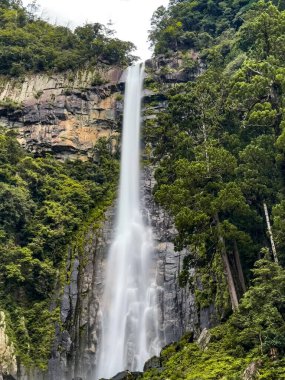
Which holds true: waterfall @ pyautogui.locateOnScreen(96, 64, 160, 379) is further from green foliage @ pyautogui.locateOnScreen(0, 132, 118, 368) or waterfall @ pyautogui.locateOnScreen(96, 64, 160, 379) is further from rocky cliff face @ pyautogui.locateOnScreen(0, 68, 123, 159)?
A: rocky cliff face @ pyautogui.locateOnScreen(0, 68, 123, 159)

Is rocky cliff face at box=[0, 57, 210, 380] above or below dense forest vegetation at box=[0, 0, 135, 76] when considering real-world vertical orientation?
below

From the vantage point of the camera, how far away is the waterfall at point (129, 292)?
2225 cm

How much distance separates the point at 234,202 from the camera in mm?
16656

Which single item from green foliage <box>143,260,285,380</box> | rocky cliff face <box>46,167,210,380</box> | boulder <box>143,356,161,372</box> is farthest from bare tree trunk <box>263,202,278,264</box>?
boulder <box>143,356,161,372</box>

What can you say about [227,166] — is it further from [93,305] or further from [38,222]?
[38,222]

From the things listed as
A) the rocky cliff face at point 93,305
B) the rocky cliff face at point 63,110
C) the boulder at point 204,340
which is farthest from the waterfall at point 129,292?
the boulder at point 204,340

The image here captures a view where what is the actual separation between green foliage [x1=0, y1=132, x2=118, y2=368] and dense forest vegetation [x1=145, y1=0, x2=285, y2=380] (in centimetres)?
721

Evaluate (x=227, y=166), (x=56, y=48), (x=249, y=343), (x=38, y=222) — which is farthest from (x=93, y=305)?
(x=56, y=48)

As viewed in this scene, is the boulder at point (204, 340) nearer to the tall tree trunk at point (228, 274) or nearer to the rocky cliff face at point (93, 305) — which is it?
the tall tree trunk at point (228, 274)

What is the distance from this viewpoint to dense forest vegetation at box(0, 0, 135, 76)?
125 feet

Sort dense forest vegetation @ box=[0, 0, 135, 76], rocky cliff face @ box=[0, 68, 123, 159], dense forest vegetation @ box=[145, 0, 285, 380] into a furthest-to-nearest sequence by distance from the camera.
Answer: dense forest vegetation @ box=[0, 0, 135, 76], rocky cliff face @ box=[0, 68, 123, 159], dense forest vegetation @ box=[145, 0, 285, 380]

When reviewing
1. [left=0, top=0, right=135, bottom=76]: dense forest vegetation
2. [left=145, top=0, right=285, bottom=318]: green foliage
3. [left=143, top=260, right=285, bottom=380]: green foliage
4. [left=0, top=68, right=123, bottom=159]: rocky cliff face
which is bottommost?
[left=143, top=260, right=285, bottom=380]: green foliage

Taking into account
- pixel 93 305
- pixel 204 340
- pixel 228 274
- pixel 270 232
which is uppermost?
pixel 93 305

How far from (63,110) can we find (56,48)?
7.70 m
